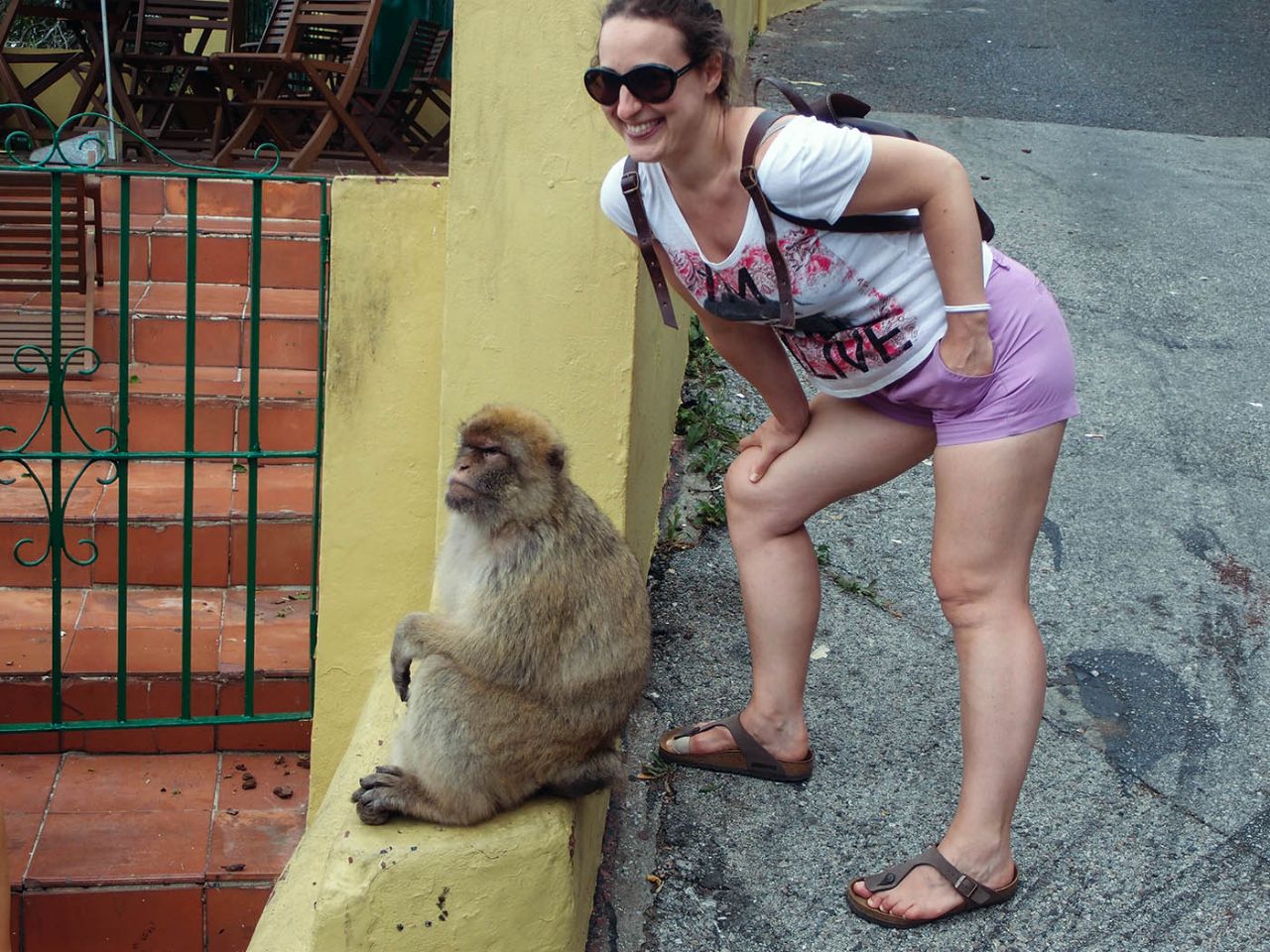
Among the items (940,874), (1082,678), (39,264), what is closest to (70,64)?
(39,264)

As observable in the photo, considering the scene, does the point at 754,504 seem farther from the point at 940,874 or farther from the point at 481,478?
the point at 940,874

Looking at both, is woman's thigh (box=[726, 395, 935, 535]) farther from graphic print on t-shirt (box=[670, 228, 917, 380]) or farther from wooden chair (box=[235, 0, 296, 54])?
wooden chair (box=[235, 0, 296, 54])

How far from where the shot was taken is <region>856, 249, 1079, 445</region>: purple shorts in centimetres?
236

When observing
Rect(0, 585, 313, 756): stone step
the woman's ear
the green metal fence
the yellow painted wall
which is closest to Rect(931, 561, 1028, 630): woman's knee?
the woman's ear

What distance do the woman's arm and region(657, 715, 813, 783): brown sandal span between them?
1.13 metres

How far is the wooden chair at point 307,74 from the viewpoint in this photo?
6.93 meters

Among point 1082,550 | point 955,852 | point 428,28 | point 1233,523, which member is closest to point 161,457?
point 955,852

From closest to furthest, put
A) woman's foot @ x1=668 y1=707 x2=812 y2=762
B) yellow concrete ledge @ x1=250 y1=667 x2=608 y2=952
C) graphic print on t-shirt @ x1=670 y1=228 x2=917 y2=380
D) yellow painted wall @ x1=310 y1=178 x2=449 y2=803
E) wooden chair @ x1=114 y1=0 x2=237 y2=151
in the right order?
graphic print on t-shirt @ x1=670 y1=228 x2=917 y2=380, yellow concrete ledge @ x1=250 y1=667 x2=608 y2=952, woman's foot @ x1=668 y1=707 x2=812 y2=762, yellow painted wall @ x1=310 y1=178 x2=449 y2=803, wooden chair @ x1=114 y1=0 x2=237 y2=151

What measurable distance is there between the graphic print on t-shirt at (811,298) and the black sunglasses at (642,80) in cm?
31

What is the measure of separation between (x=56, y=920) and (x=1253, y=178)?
737 centimetres

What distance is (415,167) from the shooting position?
307 inches

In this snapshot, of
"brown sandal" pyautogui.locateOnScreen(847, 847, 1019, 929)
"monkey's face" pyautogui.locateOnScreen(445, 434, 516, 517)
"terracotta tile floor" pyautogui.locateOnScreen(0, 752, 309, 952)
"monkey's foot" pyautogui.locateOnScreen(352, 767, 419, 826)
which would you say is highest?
"monkey's face" pyautogui.locateOnScreen(445, 434, 516, 517)

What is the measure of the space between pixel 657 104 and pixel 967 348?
0.68 metres

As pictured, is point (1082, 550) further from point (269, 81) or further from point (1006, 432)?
point (269, 81)
